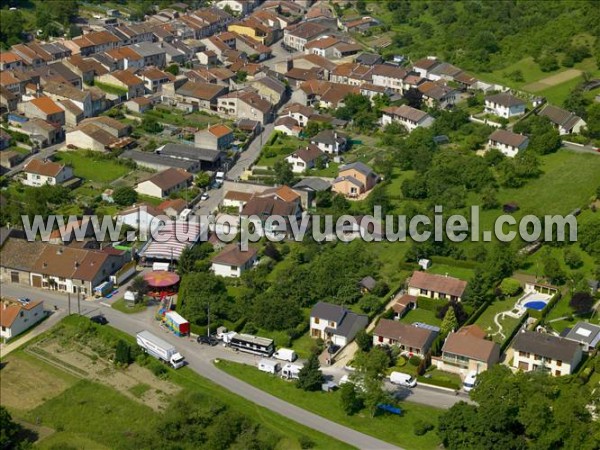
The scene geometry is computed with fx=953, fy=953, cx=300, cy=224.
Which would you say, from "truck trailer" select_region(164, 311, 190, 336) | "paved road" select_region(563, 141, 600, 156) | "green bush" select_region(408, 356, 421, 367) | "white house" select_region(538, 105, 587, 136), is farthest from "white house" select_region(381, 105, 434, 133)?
"truck trailer" select_region(164, 311, 190, 336)

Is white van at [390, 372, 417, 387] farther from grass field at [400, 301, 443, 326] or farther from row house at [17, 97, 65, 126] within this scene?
row house at [17, 97, 65, 126]

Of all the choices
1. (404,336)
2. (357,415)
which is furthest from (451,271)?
(357,415)

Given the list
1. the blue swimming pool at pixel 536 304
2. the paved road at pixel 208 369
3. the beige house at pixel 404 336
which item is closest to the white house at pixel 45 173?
the paved road at pixel 208 369

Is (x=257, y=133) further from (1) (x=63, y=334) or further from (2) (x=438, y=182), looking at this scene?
(1) (x=63, y=334)

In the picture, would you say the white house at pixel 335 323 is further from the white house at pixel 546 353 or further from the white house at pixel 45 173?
the white house at pixel 45 173

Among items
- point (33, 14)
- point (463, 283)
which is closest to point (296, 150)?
A: point (463, 283)
